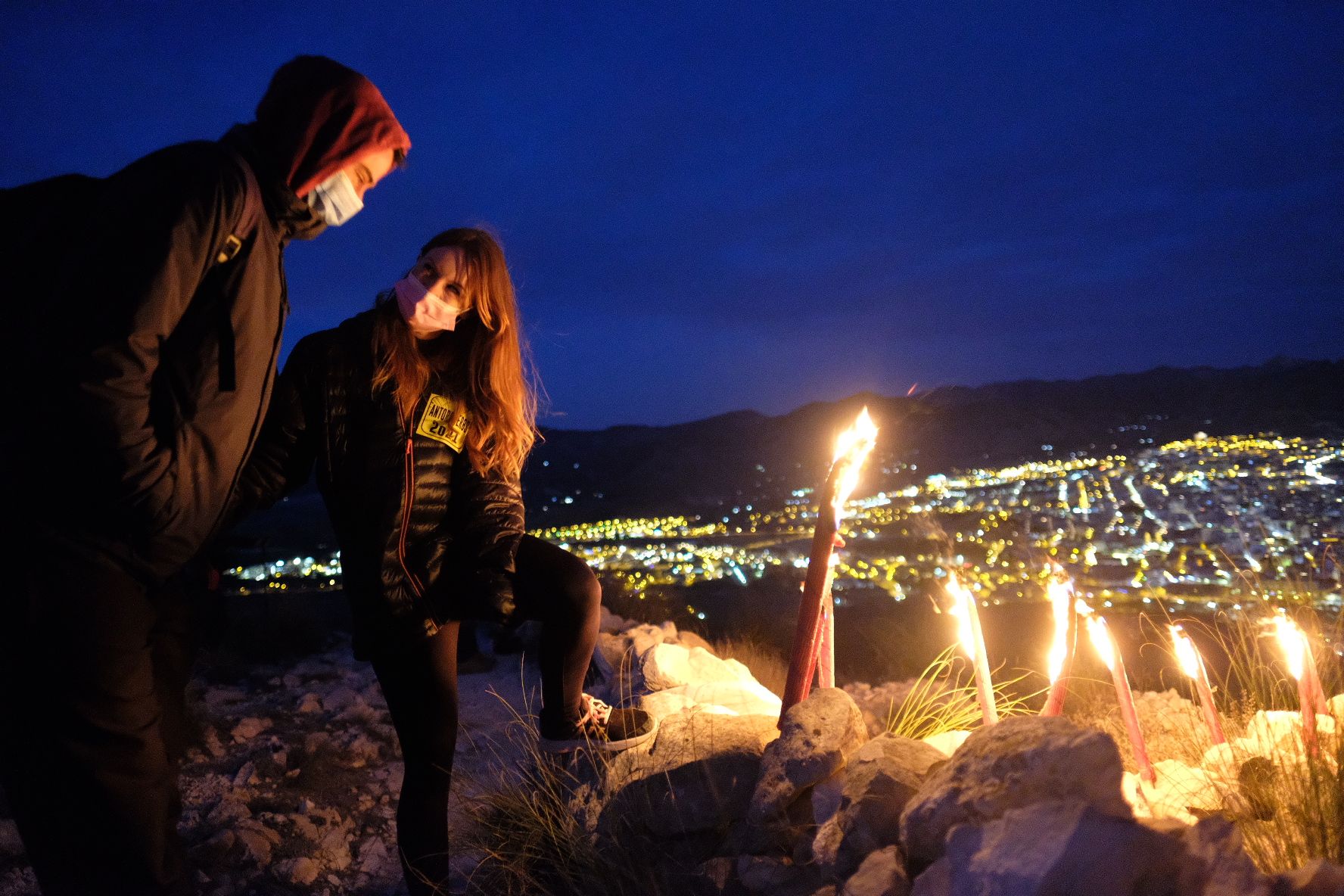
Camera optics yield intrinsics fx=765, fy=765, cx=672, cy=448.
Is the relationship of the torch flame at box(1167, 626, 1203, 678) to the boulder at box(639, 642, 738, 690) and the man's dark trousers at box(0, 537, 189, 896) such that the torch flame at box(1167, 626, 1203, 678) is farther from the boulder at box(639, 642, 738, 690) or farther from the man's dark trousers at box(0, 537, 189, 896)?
the man's dark trousers at box(0, 537, 189, 896)

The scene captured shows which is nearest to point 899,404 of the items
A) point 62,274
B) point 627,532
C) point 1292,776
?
point 1292,776

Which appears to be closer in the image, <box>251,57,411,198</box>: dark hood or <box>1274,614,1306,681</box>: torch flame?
<box>251,57,411,198</box>: dark hood

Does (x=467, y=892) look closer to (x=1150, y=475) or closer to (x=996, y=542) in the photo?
(x=996, y=542)

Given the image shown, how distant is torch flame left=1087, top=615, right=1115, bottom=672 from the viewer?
7.32ft

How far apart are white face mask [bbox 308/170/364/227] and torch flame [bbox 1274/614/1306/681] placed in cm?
288

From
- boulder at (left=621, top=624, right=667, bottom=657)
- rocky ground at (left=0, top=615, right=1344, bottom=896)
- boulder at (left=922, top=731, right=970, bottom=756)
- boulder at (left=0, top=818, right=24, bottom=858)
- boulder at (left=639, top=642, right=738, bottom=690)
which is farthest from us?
boulder at (left=621, top=624, right=667, bottom=657)

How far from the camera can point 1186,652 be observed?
229 centimetres

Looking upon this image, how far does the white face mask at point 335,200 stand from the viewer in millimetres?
1777

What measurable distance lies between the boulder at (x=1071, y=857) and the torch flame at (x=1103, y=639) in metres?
0.88

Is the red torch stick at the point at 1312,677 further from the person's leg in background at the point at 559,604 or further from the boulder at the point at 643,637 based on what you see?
the boulder at the point at 643,637

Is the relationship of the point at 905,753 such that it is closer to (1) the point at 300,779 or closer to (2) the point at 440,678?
(2) the point at 440,678

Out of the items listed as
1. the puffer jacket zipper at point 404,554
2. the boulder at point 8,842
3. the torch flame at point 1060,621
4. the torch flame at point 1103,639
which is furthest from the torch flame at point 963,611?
the boulder at point 8,842

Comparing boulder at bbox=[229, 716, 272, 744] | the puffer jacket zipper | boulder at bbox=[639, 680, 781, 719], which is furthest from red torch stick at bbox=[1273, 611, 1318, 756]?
boulder at bbox=[229, 716, 272, 744]

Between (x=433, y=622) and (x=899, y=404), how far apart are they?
1731 mm
